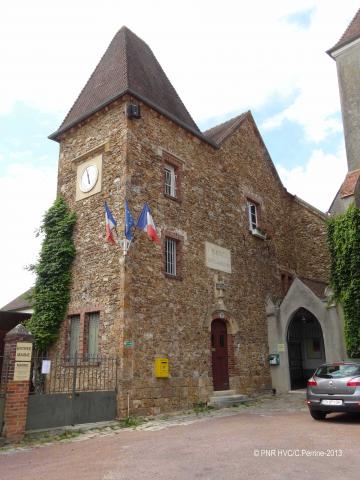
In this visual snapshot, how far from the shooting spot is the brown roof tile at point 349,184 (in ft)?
50.5

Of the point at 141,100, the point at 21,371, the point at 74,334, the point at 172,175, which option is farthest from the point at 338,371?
the point at 141,100

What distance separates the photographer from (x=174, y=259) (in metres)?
13.1

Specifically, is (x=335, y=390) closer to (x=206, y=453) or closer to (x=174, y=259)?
(x=206, y=453)

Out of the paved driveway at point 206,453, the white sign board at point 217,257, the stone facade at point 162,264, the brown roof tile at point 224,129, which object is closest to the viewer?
the paved driveway at point 206,453

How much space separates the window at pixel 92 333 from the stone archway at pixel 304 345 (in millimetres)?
8508

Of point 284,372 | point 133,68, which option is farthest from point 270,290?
point 133,68

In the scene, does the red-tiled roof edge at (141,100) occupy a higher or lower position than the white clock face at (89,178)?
higher

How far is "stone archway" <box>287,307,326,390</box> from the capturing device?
17.1 m

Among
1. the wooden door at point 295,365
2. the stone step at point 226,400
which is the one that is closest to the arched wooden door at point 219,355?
the stone step at point 226,400

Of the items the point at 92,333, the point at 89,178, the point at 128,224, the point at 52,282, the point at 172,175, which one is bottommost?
the point at 92,333

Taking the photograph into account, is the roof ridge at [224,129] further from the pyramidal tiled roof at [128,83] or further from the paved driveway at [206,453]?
the paved driveway at [206,453]

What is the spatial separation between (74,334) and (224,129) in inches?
408

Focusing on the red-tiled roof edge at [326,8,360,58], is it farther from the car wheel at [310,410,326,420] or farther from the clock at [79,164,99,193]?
the car wheel at [310,410,326,420]

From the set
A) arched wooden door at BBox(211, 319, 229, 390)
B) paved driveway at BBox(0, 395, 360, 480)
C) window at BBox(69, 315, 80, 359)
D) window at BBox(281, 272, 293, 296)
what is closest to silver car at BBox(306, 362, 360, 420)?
paved driveway at BBox(0, 395, 360, 480)
